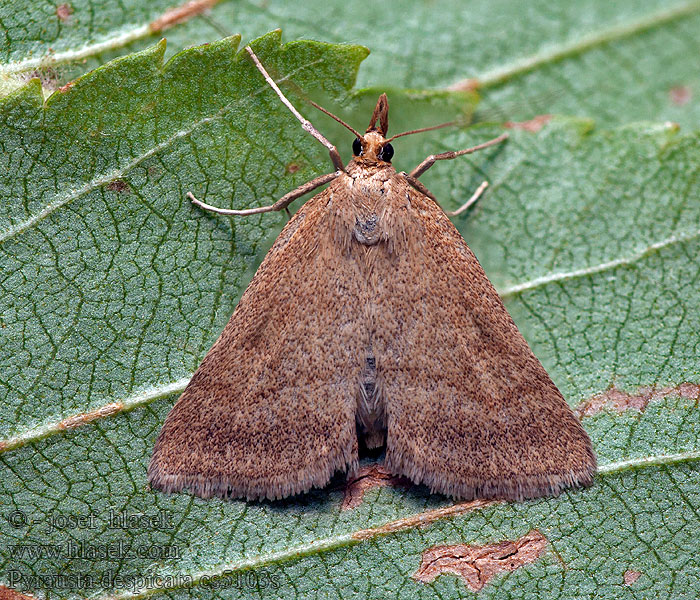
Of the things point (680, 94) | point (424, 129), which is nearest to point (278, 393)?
point (424, 129)

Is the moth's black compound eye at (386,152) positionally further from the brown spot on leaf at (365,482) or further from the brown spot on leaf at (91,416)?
the brown spot on leaf at (91,416)

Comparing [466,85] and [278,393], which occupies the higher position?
[466,85]

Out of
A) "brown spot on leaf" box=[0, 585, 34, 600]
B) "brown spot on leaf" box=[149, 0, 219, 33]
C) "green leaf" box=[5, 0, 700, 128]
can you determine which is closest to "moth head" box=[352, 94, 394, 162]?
"green leaf" box=[5, 0, 700, 128]

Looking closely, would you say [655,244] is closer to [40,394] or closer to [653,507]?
[653,507]

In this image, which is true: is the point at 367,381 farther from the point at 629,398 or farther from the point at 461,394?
the point at 629,398

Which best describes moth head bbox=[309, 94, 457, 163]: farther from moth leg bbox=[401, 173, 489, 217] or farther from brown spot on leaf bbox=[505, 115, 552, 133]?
brown spot on leaf bbox=[505, 115, 552, 133]
